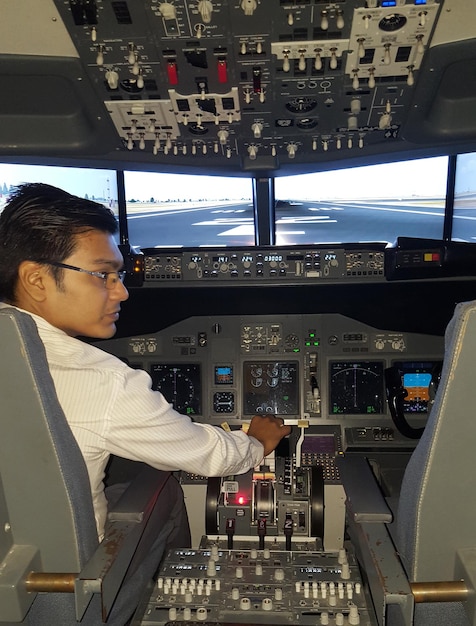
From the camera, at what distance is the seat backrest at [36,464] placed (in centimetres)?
95

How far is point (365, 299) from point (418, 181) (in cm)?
233

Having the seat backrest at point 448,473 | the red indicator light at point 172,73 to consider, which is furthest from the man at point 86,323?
the red indicator light at point 172,73

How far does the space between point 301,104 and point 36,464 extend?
5.19 ft

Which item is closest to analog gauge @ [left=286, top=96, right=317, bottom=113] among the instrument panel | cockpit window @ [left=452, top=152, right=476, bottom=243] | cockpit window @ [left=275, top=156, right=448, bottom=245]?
the instrument panel

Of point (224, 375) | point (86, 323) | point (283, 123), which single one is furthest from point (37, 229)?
point (224, 375)

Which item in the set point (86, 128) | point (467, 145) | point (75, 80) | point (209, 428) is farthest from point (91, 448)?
point (467, 145)

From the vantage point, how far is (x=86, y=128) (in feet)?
7.22

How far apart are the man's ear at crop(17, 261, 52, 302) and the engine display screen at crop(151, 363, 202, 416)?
125 centimetres

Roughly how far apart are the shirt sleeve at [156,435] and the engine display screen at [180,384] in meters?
1.03

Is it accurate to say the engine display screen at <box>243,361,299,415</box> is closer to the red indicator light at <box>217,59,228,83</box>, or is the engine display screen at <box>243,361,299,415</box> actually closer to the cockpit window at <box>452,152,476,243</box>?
the red indicator light at <box>217,59,228,83</box>

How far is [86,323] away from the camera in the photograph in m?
1.30

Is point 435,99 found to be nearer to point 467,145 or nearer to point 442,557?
point 467,145

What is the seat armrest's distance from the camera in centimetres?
130

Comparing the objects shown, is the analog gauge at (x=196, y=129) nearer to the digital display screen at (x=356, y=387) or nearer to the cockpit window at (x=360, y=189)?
the digital display screen at (x=356, y=387)
